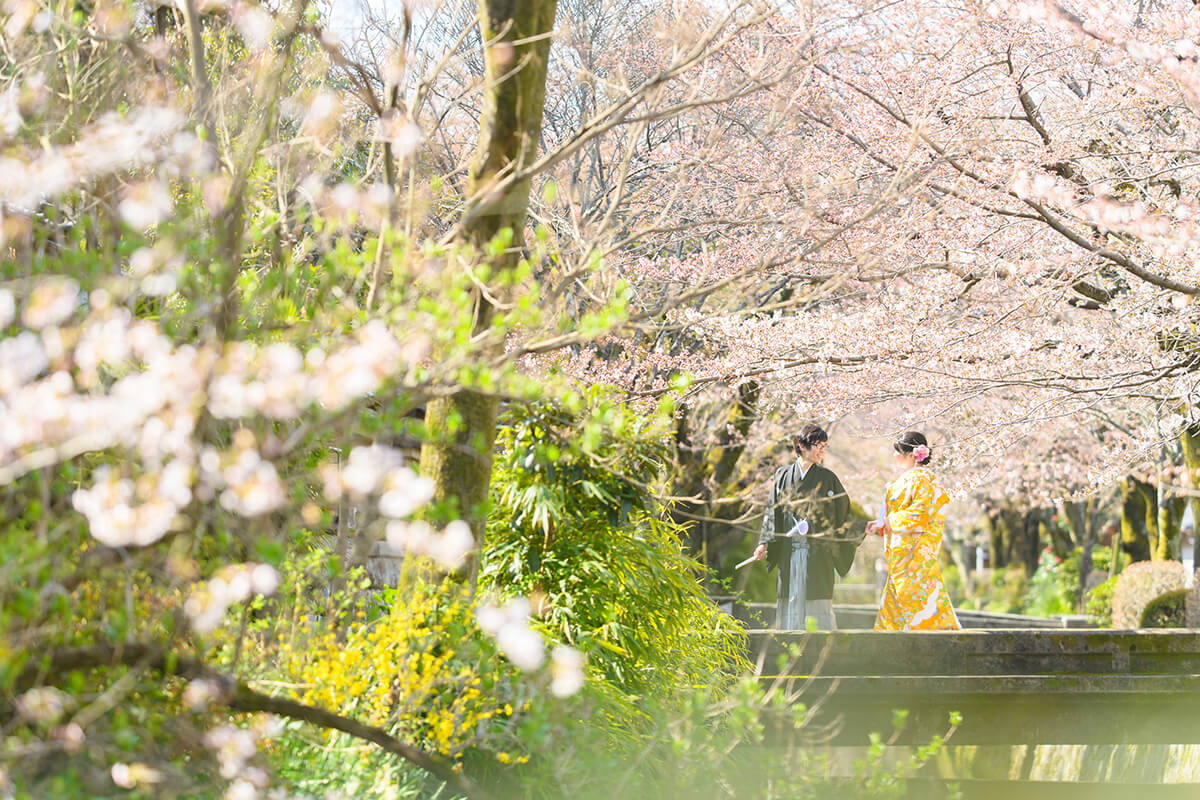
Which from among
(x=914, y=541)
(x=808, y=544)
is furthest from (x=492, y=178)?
(x=914, y=541)

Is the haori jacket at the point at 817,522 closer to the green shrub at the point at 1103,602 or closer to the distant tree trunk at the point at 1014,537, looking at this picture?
the green shrub at the point at 1103,602

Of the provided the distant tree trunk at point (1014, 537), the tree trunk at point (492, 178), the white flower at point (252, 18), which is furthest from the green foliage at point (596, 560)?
the distant tree trunk at point (1014, 537)

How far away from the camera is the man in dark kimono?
8.22 m

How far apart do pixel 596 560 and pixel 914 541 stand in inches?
125

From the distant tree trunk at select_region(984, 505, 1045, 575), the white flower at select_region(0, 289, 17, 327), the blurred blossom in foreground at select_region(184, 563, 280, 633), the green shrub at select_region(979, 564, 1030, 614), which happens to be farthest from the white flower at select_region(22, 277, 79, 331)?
the distant tree trunk at select_region(984, 505, 1045, 575)

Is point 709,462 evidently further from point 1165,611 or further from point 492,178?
point 492,178

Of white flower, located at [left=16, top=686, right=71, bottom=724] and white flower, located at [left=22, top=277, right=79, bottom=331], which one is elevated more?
white flower, located at [left=22, top=277, right=79, bottom=331]

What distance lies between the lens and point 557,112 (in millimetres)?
10242

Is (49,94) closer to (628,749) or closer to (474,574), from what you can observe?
(474,574)

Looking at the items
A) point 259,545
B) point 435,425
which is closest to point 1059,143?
point 435,425

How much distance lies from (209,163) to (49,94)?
888mm

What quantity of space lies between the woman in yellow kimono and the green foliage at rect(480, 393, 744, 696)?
2.39 metres

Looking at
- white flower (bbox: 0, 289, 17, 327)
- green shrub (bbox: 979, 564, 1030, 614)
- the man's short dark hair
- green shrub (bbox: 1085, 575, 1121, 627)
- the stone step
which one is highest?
white flower (bbox: 0, 289, 17, 327)

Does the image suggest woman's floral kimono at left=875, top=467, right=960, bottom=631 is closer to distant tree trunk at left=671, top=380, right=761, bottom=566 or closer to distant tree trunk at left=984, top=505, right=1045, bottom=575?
distant tree trunk at left=671, top=380, right=761, bottom=566
